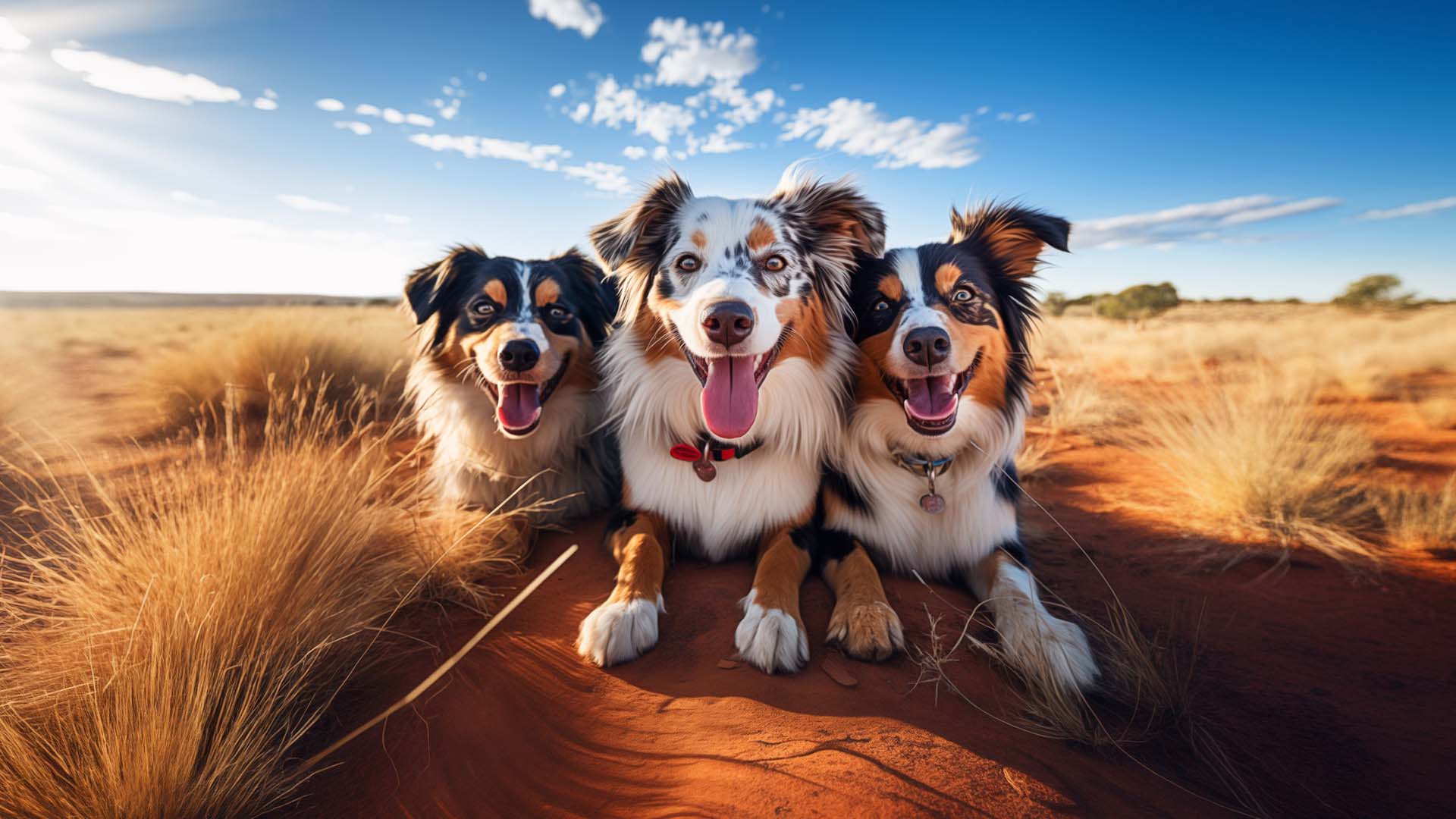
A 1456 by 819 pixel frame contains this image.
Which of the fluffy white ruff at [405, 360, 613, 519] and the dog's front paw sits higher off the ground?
the fluffy white ruff at [405, 360, 613, 519]

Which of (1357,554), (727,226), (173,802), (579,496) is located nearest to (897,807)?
(173,802)

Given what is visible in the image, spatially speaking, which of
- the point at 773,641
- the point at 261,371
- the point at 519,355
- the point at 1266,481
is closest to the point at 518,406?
the point at 519,355

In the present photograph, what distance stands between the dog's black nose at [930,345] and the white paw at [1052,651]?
1163mm

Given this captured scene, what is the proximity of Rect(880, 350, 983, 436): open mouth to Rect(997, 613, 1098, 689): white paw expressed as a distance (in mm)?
897

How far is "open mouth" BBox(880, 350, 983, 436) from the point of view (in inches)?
112

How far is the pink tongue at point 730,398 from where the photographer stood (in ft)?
9.20

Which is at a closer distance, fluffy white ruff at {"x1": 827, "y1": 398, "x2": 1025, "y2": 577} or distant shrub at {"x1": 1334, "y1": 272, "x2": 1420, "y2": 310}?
fluffy white ruff at {"x1": 827, "y1": 398, "x2": 1025, "y2": 577}

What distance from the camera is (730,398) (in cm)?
282

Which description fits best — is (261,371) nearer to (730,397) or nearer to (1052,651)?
(730,397)

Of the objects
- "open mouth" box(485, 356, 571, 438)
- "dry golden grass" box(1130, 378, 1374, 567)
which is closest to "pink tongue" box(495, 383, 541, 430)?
"open mouth" box(485, 356, 571, 438)

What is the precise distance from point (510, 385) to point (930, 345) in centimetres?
233

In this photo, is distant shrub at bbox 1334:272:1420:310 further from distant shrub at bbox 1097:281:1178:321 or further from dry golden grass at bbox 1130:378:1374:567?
dry golden grass at bbox 1130:378:1374:567

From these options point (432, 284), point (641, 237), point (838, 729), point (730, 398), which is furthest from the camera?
point (432, 284)

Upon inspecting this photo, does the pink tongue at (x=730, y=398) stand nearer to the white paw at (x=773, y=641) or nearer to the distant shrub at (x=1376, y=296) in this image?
the white paw at (x=773, y=641)
